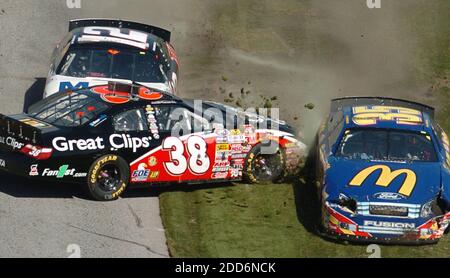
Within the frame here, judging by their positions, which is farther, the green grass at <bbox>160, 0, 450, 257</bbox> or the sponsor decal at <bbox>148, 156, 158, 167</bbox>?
the sponsor decal at <bbox>148, 156, 158, 167</bbox>

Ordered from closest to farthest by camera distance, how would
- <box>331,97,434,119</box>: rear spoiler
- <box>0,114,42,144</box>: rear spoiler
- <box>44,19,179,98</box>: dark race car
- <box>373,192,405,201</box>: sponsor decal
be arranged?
<box>373,192,405,201</box>: sponsor decal < <box>0,114,42,144</box>: rear spoiler < <box>331,97,434,119</box>: rear spoiler < <box>44,19,179,98</box>: dark race car

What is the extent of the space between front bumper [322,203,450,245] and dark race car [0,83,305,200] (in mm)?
2478

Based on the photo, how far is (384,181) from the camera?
1360 centimetres

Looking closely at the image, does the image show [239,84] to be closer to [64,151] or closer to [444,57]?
[444,57]

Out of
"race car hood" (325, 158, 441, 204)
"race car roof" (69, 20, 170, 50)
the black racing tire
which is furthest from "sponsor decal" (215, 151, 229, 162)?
"race car roof" (69, 20, 170, 50)

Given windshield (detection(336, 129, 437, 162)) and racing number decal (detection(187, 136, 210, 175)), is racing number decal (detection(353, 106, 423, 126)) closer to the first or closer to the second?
windshield (detection(336, 129, 437, 162))

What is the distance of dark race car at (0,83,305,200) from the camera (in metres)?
13.7

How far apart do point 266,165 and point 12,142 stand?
13.3 feet

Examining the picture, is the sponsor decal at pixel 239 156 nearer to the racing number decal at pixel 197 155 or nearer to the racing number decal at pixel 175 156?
the racing number decal at pixel 197 155

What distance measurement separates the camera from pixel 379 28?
27.7 meters

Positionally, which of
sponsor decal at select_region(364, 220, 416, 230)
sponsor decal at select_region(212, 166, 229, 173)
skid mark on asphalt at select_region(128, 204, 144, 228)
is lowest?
skid mark on asphalt at select_region(128, 204, 144, 228)

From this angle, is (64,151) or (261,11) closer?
(64,151)

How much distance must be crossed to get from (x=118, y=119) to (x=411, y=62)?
12311mm
